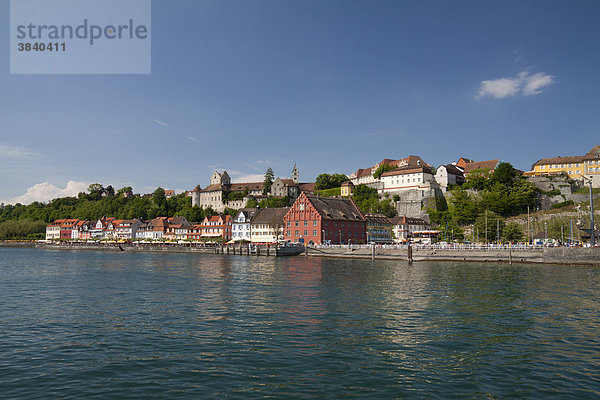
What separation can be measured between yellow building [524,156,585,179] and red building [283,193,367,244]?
68678 mm

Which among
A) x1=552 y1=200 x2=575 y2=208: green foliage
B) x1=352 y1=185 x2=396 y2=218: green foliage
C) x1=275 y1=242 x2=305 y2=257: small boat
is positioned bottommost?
x1=275 y1=242 x2=305 y2=257: small boat

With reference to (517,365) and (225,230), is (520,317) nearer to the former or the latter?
(517,365)

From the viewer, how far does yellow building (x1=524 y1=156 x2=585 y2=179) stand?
416ft

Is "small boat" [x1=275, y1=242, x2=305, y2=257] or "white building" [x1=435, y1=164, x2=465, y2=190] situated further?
"white building" [x1=435, y1=164, x2=465, y2=190]

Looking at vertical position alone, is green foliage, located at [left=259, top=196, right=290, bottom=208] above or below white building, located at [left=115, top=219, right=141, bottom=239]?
above

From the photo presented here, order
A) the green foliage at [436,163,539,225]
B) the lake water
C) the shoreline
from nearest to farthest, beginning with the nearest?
the lake water → the shoreline → the green foliage at [436,163,539,225]

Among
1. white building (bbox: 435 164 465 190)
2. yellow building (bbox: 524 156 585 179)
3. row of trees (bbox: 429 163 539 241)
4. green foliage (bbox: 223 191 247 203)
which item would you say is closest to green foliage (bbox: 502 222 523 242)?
row of trees (bbox: 429 163 539 241)

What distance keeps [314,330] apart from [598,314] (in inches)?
695

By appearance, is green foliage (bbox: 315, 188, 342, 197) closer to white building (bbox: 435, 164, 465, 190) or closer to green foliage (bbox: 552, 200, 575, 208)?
white building (bbox: 435, 164, 465, 190)

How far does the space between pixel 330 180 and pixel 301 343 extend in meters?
159

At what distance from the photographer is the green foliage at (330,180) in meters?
175

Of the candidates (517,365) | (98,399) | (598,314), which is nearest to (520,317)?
(598,314)

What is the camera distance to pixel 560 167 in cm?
13138

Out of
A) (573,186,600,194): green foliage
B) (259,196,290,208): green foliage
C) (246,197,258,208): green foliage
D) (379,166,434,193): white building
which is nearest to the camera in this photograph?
(573,186,600,194): green foliage
